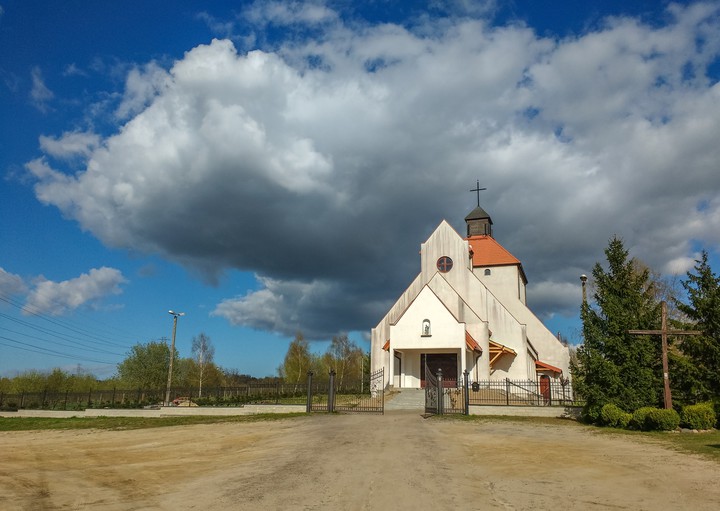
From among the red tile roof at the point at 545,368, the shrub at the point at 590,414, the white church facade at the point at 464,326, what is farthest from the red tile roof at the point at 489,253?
the shrub at the point at 590,414

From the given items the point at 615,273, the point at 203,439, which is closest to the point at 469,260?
the point at 615,273

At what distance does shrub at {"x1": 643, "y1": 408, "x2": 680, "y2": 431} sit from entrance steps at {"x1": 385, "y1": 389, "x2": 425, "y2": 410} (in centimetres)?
1064

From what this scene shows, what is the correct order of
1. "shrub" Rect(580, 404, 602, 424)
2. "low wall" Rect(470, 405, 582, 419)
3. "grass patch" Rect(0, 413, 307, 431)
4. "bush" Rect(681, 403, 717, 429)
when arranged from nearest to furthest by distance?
1. "bush" Rect(681, 403, 717, 429)
2. "shrub" Rect(580, 404, 602, 424)
3. "grass patch" Rect(0, 413, 307, 431)
4. "low wall" Rect(470, 405, 582, 419)

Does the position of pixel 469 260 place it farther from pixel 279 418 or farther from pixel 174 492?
pixel 174 492

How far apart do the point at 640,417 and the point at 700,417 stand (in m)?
1.70

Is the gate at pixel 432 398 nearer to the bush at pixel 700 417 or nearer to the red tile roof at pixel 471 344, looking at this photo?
the red tile roof at pixel 471 344

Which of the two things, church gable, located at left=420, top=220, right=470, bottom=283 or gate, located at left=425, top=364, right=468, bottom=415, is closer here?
gate, located at left=425, top=364, right=468, bottom=415

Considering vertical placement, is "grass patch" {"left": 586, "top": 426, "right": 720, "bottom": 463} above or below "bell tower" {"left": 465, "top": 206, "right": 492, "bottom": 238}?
below

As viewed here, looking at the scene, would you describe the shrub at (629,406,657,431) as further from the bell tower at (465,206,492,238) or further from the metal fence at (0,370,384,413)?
the bell tower at (465,206,492,238)

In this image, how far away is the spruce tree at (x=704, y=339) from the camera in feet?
58.3

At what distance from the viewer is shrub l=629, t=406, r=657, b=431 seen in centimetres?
1670

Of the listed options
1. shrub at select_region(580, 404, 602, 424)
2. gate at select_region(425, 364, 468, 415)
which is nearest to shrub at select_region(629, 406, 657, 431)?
shrub at select_region(580, 404, 602, 424)

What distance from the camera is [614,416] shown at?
1755 cm

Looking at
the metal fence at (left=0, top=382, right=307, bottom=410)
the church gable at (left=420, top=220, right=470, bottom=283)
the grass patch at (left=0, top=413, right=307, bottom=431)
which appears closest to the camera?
the grass patch at (left=0, top=413, right=307, bottom=431)
